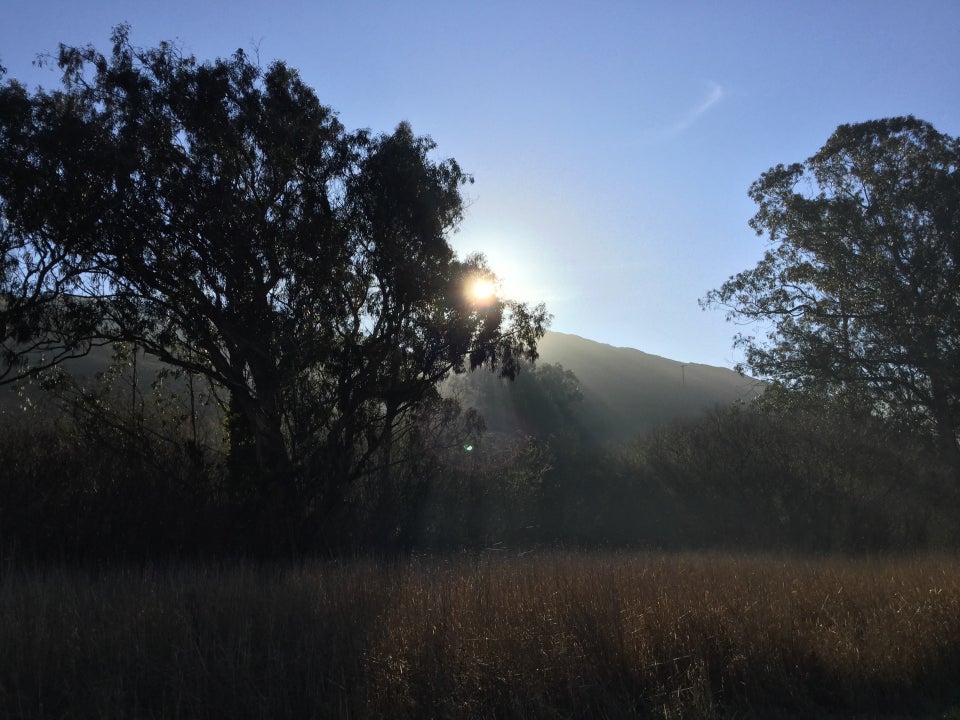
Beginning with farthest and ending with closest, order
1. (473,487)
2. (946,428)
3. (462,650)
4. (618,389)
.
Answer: (618,389) < (473,487) < (946,428) < (462,650)

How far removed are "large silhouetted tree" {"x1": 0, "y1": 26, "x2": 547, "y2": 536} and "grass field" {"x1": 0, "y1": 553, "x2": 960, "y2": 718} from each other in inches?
271

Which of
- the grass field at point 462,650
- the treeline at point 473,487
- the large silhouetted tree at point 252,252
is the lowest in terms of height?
the grass field at point 462,650

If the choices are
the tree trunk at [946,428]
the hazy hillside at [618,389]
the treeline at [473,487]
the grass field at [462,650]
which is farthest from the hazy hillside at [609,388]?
the grass field at [462,650]

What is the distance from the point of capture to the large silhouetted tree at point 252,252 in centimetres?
1408

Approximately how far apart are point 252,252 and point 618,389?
73.8 meters

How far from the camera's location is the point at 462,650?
670 cm

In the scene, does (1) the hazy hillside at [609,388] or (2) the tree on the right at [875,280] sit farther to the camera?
(1) the hazy hillside at [609,388]

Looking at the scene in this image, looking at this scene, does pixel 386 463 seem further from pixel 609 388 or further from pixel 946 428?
pixel 609 388

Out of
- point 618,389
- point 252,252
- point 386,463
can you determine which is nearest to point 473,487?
point 386,463

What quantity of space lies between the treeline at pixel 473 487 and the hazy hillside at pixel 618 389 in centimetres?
396

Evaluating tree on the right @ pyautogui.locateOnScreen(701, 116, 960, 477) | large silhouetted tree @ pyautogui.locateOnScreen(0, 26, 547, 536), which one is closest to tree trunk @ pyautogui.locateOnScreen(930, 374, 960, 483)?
tree on the right @ pyautogui.locateOnScreen(701, 116, 960, 477)

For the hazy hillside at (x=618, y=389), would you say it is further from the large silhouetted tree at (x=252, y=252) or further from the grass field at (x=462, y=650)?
the grass field at (x=462, y=650)

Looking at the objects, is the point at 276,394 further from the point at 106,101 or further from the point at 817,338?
the point at 817,338

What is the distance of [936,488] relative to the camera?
27.0 m
